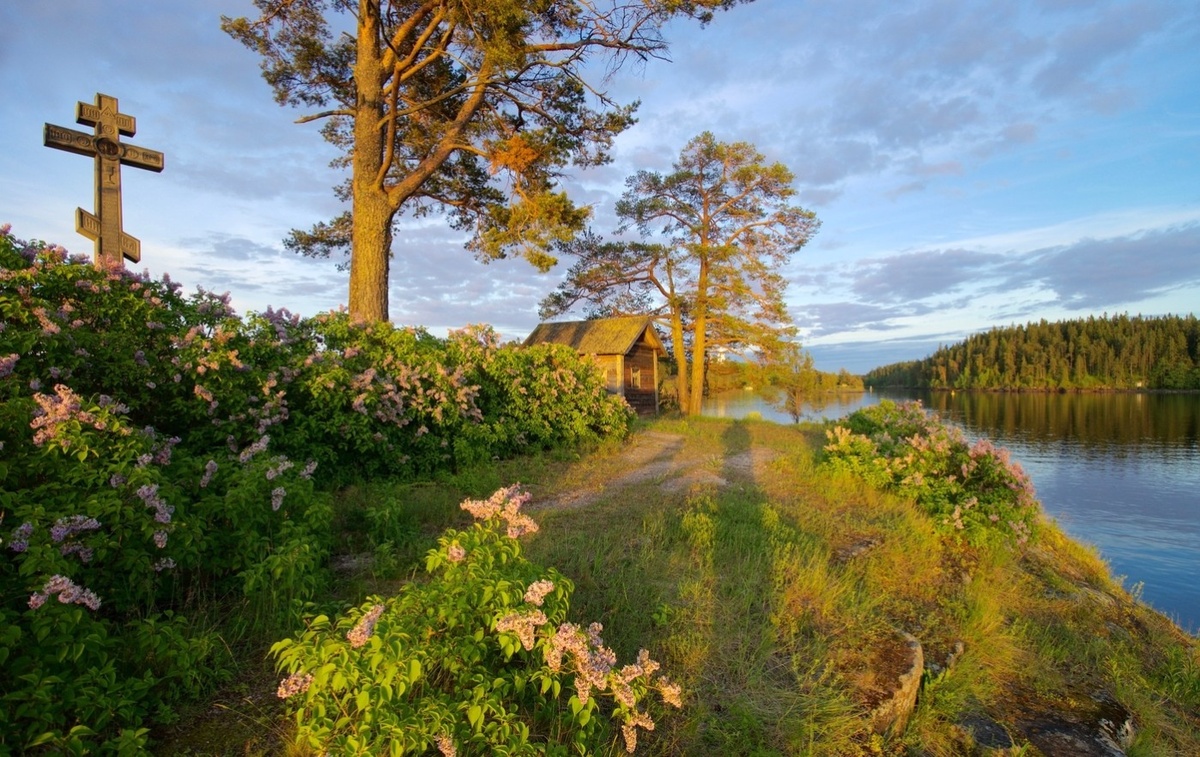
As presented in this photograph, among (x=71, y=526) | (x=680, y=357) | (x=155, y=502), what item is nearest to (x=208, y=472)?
(x=155, y=502)

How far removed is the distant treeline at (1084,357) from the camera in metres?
74.5

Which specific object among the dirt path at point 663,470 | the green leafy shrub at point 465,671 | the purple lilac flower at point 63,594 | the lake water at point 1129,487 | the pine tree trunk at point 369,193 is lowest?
the lake water at point 1129,487

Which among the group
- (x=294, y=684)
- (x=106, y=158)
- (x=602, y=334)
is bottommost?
(x=294, y=684)

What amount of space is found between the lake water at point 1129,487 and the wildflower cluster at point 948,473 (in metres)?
1.10

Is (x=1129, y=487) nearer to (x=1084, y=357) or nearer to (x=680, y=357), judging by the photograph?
(x=680, y=357)

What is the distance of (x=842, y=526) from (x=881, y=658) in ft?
9.06

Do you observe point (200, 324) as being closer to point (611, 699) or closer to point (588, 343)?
point (611, 699)

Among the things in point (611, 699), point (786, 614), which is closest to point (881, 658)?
point (786, 614)

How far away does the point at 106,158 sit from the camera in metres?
6.82

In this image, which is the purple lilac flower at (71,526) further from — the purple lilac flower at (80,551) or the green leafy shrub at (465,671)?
the green leafy shrub at (465,671)

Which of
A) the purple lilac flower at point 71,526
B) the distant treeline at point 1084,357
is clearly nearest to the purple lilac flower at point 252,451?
the purple lilac flower at point 71,526

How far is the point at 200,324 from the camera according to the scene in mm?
5688

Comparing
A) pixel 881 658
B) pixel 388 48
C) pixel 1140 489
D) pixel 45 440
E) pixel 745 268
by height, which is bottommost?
pixel 1140 489

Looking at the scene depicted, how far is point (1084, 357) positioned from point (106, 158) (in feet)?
335
